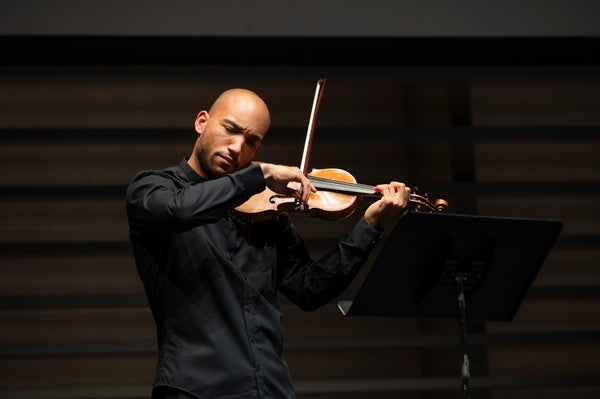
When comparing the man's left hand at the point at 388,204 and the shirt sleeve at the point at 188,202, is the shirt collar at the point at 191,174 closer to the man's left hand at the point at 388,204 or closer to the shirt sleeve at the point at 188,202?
the shirt sleeve at the point at 188,202

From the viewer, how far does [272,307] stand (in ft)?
5.82

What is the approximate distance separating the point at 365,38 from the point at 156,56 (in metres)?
1.03

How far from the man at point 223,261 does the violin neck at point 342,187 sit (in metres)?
0.06

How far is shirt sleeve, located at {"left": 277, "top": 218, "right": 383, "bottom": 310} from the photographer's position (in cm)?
193

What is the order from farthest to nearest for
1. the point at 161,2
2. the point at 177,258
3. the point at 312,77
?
the point at 312,77 < the point at 161,2 < the point at 177,258

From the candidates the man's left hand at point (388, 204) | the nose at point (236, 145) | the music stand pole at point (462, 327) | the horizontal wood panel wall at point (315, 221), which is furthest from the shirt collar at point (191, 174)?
the horizontal wood panel wall at point (315, 221)

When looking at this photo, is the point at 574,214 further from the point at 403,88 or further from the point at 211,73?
the point at 211,73

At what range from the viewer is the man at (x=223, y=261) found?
160 cm

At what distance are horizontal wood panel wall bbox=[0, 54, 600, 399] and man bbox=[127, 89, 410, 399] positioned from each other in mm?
1635

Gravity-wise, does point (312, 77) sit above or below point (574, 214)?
above

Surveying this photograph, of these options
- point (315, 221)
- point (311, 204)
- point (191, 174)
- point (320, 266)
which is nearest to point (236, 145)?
point (191, 174)

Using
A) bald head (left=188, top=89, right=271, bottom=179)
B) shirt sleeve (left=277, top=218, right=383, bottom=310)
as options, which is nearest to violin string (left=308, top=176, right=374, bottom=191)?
shirt sleeve (left=277, top=218, right=383, bottom=310)

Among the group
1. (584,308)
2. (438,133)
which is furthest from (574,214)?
(438,133)

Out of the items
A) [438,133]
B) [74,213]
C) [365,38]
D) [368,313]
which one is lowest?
[368,313]
